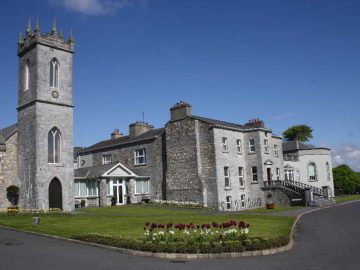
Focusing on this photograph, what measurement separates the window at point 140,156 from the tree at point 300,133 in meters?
51.2

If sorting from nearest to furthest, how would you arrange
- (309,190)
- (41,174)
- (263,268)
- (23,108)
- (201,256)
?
1. (263,268)
2. (201,256)
3. (41,174)
4. (23,108)
5. (309,190)

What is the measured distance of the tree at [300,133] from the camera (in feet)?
287

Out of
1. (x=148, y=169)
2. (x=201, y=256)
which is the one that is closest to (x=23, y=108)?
(x=148, y=169)

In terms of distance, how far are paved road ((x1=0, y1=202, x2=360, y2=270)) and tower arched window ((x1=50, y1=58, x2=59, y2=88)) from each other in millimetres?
20657

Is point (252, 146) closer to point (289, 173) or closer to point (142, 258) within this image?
point (289, 173)

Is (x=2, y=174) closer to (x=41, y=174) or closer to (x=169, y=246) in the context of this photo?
(x=41, y=174)

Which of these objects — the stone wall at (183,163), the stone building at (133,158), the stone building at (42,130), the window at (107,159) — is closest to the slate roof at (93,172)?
the stone building at (133,158)

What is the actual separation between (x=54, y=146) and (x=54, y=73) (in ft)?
22.6

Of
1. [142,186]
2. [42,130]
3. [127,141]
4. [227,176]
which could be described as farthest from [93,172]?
[227,176]

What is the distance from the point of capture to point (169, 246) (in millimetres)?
13781

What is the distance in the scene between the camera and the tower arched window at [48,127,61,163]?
1356 inches

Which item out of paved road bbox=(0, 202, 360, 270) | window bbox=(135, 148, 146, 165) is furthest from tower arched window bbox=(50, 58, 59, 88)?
paved road bbox=(0, 202, 360, 270)

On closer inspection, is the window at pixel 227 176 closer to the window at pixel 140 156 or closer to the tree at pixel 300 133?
the window at pixel 140 156

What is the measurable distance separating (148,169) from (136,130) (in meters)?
6.57
